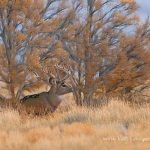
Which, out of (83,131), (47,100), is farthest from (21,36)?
(83,131)

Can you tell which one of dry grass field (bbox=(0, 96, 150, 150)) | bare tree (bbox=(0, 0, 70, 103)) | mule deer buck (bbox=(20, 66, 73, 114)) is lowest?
dry grass field (bbox=(0, 96, 150, 150))

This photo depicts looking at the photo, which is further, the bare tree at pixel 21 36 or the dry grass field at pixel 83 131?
the bare tree at pixel 21 36

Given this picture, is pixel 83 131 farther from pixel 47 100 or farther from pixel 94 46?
pixel 94 46

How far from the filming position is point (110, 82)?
29.8 metres

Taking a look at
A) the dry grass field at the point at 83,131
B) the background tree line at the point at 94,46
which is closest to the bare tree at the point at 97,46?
the background tree line at the point at 94,46

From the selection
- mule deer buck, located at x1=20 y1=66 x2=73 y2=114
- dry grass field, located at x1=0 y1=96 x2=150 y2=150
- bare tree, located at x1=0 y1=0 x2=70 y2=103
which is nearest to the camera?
dry grass field, located at x1=0 y1=96 x2=150 y2=150

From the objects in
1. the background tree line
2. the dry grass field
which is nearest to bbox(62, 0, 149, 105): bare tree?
the background tree line

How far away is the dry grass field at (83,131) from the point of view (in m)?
12.2

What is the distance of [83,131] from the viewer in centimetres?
1379

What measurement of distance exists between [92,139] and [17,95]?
1246cm

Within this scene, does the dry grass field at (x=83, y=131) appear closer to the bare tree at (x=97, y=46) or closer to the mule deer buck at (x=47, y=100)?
the mule deer buck at (x=47, y=100)

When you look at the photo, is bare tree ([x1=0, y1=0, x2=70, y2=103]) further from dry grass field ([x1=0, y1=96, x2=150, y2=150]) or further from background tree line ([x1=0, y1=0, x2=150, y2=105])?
dry grass field ([x1=0, y1=96, x2=150, y2=150])

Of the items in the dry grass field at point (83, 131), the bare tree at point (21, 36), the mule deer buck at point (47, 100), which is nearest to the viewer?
the dry grass field at point (83, 131)

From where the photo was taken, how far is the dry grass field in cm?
1223
